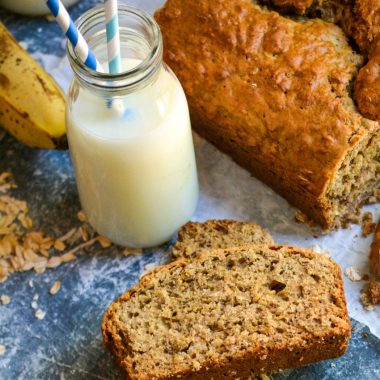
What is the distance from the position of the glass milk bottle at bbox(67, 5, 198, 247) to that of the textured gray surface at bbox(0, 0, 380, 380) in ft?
0.92

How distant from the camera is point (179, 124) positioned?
2791 mm

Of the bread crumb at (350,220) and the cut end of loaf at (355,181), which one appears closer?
the cut end of loaf at (355,181)

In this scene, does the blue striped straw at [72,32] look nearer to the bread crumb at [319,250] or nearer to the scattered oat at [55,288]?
the scattered oat at [55,288]

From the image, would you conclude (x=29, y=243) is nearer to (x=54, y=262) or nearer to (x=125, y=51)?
(x=54, y=262)

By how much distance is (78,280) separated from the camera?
3150 millimetres

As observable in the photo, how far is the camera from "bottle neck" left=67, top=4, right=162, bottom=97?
254 centimetres

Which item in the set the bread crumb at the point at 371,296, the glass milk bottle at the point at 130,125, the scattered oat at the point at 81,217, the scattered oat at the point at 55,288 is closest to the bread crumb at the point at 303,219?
the bread crumb at the point at 371,296

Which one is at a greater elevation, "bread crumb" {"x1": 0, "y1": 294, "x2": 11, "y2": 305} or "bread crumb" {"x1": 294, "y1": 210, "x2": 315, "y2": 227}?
"bread crumb" {"x1": 294, "y1": 210, "x2": 315, "y2": 227}

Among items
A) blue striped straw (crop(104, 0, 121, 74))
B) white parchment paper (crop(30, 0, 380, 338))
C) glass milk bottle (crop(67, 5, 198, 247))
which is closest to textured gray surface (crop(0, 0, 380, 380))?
white parchment paper (crop(30, 0, 380, 338))

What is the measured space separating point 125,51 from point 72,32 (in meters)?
0.37

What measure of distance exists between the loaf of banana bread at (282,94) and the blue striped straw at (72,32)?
2.04 feet

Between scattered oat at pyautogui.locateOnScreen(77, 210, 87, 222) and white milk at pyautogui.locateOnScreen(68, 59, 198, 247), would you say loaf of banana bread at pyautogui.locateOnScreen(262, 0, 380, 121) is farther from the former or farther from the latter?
scattered oat at pyautogui.locateOnScreen(77, 210, 87, 222)

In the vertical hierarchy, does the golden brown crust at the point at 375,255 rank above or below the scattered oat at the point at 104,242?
above

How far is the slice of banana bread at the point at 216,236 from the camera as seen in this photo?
305cm
